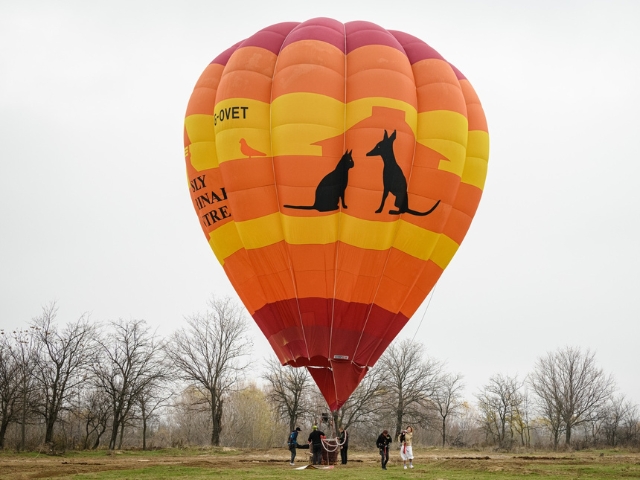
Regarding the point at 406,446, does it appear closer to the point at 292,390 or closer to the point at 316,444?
the point at 316,444

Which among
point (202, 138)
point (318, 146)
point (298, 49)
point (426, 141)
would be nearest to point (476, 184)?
point (426, 141)

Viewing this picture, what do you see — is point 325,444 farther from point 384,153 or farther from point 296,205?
point 384,153

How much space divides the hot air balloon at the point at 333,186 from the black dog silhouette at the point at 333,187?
2 cm

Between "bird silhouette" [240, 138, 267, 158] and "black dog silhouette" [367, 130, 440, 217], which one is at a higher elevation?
"bird silhouette" [240, 138, 267, 158]

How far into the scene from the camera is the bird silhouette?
1574cm

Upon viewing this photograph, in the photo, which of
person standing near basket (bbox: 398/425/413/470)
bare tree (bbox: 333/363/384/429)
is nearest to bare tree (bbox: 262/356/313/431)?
bare tree (bbox: 333/363/384/429)

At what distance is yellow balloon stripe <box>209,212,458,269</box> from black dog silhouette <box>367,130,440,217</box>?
51cm

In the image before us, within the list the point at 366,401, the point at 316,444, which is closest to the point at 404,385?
the point at 366,401

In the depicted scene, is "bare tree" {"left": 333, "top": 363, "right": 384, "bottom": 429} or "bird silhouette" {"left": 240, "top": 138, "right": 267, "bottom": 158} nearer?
"bird silhouette" {"left": 240, "top": 138, "right": 267, "bottom": 158}

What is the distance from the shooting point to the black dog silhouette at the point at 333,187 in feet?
50.3

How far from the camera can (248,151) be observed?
15.8m

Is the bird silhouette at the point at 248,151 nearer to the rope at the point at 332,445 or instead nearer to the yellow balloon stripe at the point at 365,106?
the yellow balloon stripe at the point at 365,106

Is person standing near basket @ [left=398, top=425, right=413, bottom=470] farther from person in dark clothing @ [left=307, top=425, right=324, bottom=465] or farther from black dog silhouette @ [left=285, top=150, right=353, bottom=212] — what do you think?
black dog silhouette @ [left=285, top=150, right=353, bottom=212]

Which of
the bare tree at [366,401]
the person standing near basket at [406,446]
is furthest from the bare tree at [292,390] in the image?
the person standing near basket at [406,446]
